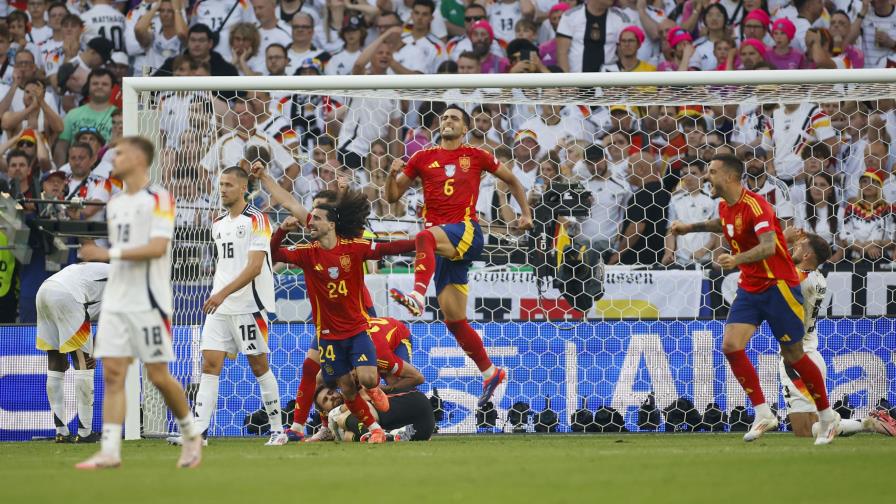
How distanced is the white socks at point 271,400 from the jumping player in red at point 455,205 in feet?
4.58

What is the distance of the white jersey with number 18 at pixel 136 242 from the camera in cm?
721

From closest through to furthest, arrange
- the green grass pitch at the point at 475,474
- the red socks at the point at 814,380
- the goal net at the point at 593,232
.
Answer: the green grass pitch at the point at 475,474
the red socks at the point at 814,380
the goal net at the point at 593,232

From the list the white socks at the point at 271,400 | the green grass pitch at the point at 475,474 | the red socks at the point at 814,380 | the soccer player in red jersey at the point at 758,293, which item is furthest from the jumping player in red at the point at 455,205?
the red socks at the point at 814,380

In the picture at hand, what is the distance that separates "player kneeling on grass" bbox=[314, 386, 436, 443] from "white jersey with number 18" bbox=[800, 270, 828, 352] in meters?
3.51

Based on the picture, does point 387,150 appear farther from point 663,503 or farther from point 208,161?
point 663,503

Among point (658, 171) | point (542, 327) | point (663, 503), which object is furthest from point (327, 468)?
point (658, 171)

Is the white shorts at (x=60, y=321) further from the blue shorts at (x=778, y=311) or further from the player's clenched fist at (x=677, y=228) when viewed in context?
the blue shorts at (x=778, y=311)

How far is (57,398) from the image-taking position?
37.4 ft

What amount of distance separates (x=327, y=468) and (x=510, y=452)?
1801mm

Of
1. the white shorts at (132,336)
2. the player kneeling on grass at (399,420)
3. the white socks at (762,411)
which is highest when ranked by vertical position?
the white shorts at (132,336)

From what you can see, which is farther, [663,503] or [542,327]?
[542,327]

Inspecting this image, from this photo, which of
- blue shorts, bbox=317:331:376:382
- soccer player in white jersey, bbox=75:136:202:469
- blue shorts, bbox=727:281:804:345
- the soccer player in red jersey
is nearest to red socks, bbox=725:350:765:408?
the soccer player in red jersey

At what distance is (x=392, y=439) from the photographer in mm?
10836

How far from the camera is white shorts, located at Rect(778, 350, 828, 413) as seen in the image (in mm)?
11117
